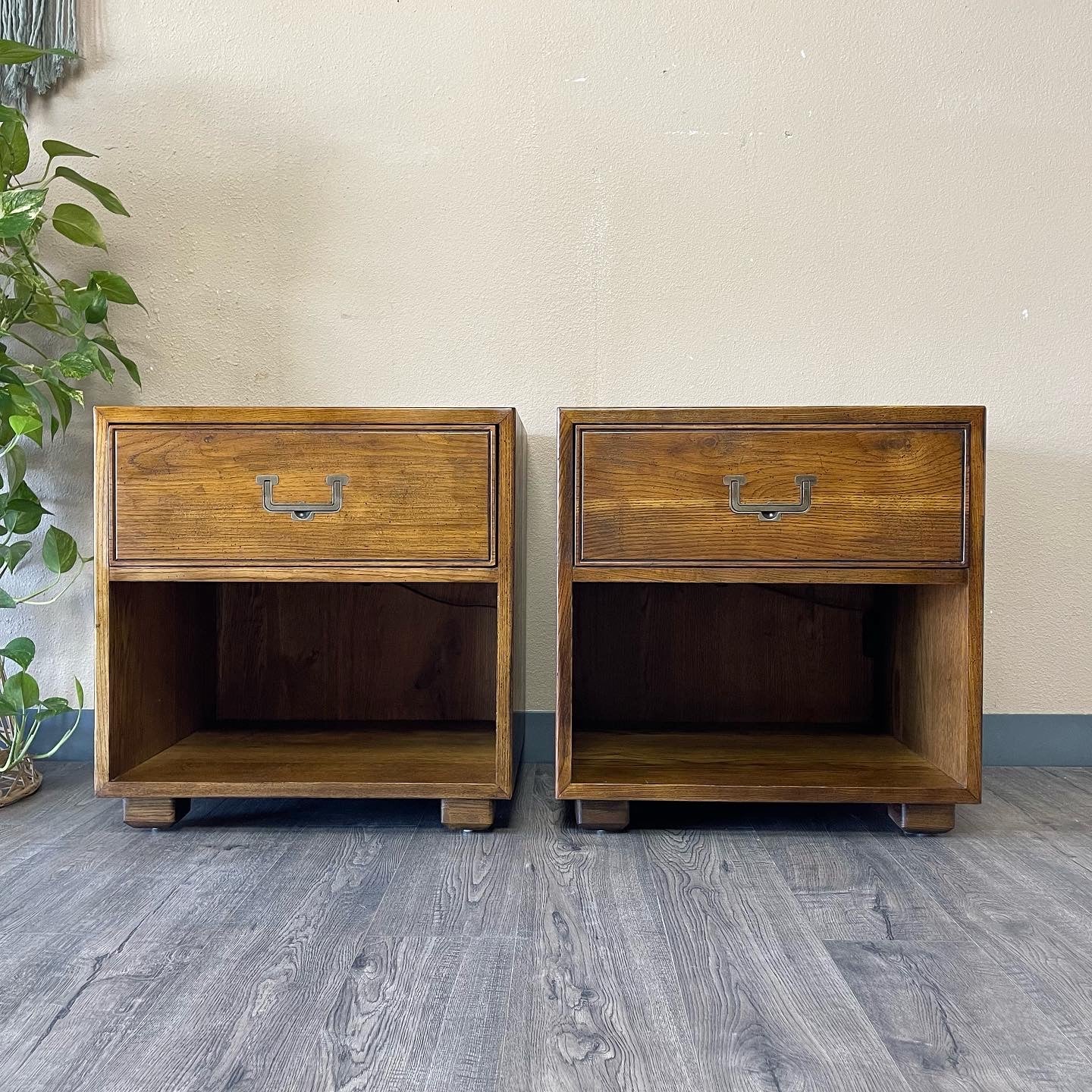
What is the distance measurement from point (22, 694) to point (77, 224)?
2.29ft

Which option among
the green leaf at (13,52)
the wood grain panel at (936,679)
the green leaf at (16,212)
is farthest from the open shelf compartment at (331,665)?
the green leaf at (13,52)

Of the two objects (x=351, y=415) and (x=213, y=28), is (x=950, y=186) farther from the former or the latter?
(x=213, y=28)

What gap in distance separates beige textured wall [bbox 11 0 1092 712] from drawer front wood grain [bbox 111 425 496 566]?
1.31 feet

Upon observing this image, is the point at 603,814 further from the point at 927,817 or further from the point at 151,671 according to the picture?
the point at 151,671

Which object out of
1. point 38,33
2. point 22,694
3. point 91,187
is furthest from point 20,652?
point 38,33

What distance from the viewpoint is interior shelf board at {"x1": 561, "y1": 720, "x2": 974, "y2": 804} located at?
1.06m

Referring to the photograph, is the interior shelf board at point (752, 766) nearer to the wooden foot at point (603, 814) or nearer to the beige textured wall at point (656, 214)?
the wooden foot at point (603, 814)

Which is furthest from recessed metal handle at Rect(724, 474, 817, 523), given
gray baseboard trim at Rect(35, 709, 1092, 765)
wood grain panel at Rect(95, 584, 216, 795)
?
wood grain panel at Rect(95, 584, 216, 795)

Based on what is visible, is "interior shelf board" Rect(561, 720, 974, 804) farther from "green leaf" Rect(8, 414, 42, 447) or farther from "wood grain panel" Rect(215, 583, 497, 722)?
"green leaf" Rect(8, 414, 42, 447)

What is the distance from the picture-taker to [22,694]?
1.21m

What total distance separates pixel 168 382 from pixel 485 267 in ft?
1.90

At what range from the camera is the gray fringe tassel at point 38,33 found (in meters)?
1.42

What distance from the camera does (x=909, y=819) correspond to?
108 centimetres

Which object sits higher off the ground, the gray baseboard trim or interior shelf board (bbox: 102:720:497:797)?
interior shelf board (bbox: 102:720:497:797)
